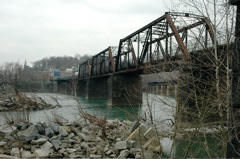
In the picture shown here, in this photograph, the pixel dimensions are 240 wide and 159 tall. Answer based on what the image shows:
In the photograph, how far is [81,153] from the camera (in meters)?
8.42

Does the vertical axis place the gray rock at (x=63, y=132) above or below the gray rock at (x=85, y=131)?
above

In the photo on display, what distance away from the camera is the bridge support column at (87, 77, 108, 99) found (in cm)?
5700

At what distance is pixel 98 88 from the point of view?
58250 millimetres

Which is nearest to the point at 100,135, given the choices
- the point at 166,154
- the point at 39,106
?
the point at 166,154

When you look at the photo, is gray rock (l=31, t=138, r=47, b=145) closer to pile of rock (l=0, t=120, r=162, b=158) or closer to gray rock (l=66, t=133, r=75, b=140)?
pile of rock (l=0, t=120, r=162, b=158)

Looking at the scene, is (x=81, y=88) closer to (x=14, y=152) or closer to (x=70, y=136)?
(x=70, y=136)

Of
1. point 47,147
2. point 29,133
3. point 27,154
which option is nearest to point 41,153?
point 27,154

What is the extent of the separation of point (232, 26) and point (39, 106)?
2468cm

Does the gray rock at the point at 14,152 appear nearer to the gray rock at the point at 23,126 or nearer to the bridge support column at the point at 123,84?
the gray rock at the point at 23,126

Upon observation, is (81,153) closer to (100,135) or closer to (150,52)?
(100,135)

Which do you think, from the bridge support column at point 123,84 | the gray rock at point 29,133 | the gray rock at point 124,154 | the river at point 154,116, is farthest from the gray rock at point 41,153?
the bridge support column at point 123,84

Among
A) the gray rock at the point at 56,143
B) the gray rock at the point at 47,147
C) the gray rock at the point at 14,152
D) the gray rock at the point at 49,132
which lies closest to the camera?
the gray rock at the point at 14,152

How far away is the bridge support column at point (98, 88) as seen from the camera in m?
57.0

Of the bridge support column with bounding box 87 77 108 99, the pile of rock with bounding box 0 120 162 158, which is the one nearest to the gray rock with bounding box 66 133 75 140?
the pile of rock with bounding box 0 120 162 158
